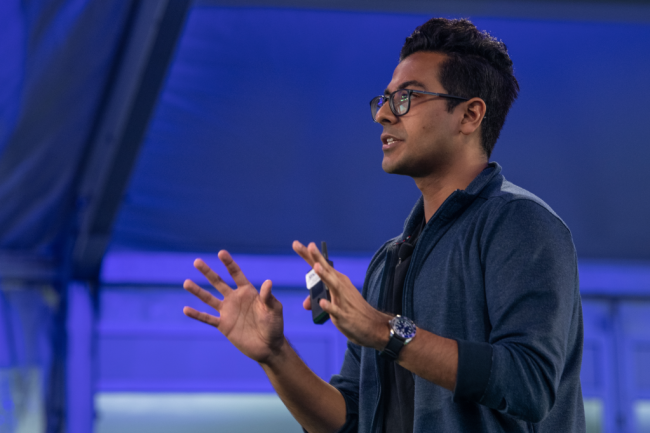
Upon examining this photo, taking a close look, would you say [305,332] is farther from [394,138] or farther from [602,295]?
[394,138]

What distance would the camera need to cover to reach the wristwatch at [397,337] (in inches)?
45.6

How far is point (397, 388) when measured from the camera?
1.45 meters

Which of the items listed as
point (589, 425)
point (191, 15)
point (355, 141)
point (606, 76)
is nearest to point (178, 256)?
point (355, 141)

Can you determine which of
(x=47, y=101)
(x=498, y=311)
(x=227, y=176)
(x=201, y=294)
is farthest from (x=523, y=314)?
(x=227, y=176)

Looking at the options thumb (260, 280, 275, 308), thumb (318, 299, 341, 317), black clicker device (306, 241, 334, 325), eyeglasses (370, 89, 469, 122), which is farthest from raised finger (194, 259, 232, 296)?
eyeglasses (370, 89, 469, 122)

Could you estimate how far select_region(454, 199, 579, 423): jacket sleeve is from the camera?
1.15 m

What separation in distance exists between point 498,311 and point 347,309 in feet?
0.96

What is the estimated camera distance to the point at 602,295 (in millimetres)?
5688

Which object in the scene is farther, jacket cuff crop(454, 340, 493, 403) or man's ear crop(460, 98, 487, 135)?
man's ear crop(460, 98, 487, 135)

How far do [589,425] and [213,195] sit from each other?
11.9 feet

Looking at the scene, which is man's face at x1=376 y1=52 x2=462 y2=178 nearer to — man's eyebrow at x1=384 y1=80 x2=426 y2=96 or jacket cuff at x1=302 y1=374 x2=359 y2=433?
man's eyebrow at x1=384 y1=80 x2=426 y2=96

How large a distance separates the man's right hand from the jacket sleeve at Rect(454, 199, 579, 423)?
0.45 m

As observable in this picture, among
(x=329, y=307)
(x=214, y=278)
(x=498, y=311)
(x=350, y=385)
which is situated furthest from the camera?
(x=350, y=385)

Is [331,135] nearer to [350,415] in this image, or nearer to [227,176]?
[227,176]
